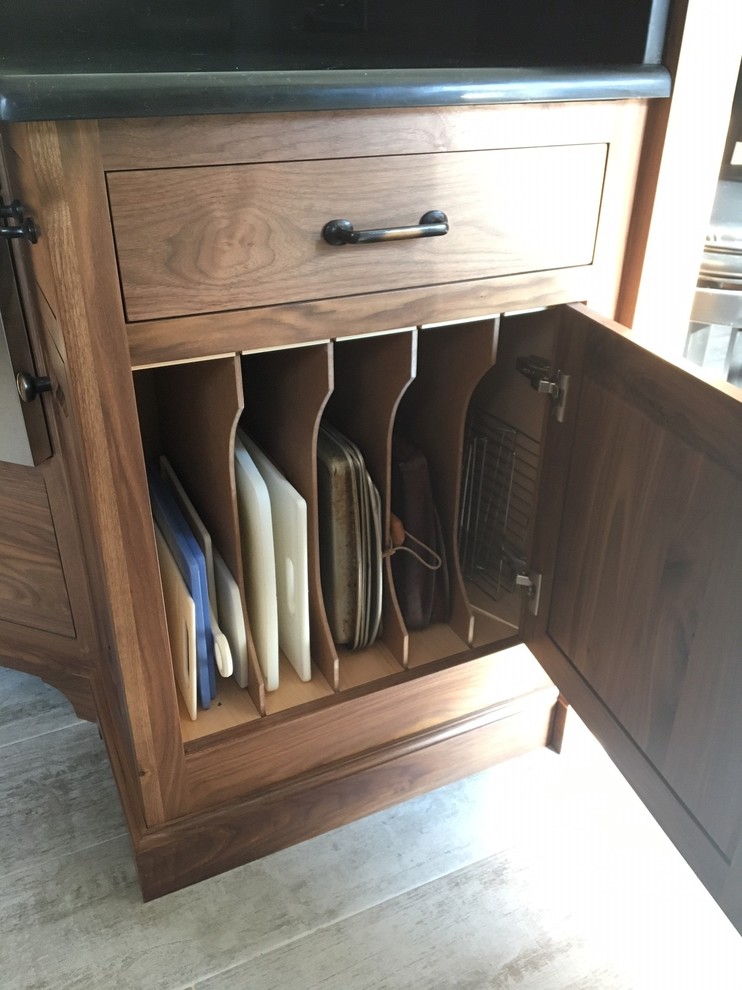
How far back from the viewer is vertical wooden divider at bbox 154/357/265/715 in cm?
88

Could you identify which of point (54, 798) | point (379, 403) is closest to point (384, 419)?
point (379, 403)

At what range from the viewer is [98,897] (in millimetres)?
1066

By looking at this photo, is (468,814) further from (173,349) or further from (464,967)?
(173,349)

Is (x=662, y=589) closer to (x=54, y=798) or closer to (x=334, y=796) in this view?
(x=334, y=796)

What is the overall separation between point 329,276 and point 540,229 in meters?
0.25

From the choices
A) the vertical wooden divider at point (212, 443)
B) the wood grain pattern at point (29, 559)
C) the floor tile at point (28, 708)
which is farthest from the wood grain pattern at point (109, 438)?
the floor tile at point (28, 708)

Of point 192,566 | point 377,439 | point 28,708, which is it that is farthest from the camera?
point 28,708

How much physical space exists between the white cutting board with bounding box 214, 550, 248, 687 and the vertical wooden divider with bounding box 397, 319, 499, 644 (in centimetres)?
31

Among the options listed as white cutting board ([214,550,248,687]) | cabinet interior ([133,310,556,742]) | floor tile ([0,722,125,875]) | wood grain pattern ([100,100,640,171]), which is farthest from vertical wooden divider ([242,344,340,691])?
floor tile ([0,722,125,875])

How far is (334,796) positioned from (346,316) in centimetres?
66

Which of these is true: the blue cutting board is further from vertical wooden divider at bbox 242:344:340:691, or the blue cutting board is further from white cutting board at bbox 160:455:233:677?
vertical wooden divider at bbox 242:344:340:691

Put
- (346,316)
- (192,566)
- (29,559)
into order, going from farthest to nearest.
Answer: (29,559) < (192,566) < (346,316)

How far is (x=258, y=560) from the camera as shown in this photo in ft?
3.32

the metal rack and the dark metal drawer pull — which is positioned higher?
the dark metal drawer pull
